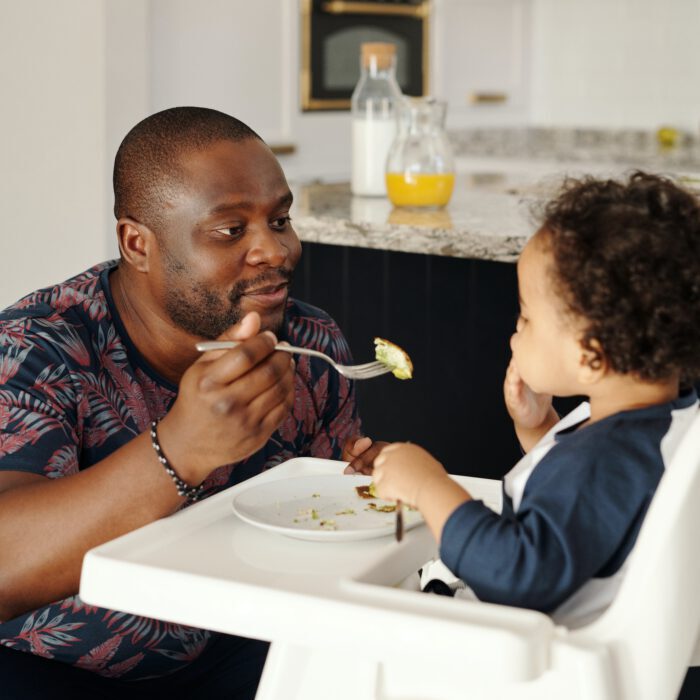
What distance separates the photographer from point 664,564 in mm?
955

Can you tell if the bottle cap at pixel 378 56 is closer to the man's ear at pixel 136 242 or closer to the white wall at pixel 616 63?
the man's ear at pixel 136 242

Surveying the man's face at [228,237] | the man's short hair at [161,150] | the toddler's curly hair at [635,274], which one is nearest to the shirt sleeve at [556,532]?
the toddler's curly hair at [635,274]

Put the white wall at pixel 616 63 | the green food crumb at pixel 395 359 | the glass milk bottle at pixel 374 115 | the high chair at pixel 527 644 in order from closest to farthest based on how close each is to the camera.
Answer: the high chair at pixel 527 644
the green food crumb at pixel 395 359
the glass milk bottle at pixel 374 115
the white wall at pixel 616 63

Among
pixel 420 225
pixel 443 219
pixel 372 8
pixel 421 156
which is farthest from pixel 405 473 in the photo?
pixel 372 8

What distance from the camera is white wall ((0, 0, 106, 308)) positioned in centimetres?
321

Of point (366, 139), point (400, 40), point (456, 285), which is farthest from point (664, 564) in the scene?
point (400, 40)

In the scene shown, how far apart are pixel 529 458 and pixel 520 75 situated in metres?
4.28

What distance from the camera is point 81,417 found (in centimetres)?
138

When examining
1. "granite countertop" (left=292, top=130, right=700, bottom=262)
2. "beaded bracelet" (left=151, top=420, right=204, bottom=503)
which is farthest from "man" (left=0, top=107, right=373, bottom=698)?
"granite countertop" (left=292, top=130, right=700, bottom=262)

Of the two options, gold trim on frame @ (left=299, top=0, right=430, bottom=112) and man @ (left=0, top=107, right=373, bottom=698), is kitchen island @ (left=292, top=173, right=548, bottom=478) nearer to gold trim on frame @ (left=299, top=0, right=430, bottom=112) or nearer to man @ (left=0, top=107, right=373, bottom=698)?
man @ (left=0, top=107, right=373, bottom=698)

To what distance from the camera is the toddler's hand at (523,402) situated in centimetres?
131

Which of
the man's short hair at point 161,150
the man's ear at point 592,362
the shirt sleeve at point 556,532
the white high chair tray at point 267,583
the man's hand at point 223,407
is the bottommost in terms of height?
the white high chair tray at point 267,583

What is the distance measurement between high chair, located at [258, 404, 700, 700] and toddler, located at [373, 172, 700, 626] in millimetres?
55

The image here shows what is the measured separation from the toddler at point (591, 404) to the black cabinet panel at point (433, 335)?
1272 mm
